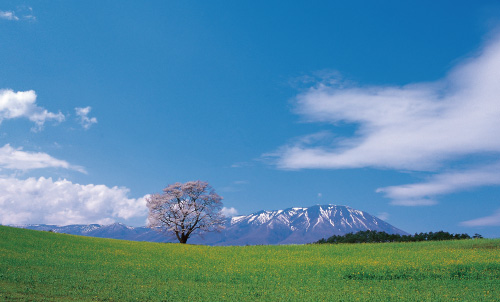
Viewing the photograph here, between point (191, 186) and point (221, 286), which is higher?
point (191, 186)

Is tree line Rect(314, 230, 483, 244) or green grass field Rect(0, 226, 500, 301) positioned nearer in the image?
green grass field Rect(0, 226, 500, 301)

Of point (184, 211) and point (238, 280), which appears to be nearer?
point (238, 280)

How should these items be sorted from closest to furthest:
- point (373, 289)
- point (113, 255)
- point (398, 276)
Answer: point (373, 289), point (398, 276), point (113, 255)

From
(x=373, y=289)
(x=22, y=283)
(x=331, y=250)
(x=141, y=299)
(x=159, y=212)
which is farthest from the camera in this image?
(x=159, y=212)

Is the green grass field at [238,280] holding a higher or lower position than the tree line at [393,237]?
lower

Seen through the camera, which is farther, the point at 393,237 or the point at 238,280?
the point at 393,237

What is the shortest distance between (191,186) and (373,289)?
177 feet

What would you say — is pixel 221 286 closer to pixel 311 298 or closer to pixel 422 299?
pixel 311 298

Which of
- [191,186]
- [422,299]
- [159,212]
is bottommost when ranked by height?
[422,299]

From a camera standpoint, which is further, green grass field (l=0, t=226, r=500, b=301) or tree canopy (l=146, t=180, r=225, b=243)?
tree canopy (l=146, t=180, r=225, b=243)

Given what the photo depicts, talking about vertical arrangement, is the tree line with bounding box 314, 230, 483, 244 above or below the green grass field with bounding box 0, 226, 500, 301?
above

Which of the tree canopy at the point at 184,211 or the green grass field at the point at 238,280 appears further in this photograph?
the tree canopy at the point at 184,211

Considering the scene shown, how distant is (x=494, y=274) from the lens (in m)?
29.9

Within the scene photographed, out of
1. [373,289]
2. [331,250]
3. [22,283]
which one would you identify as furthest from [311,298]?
[331,250]
